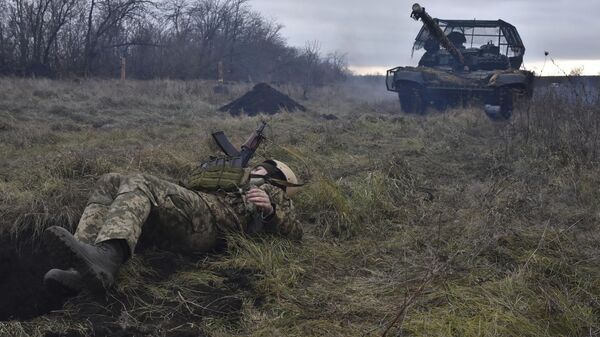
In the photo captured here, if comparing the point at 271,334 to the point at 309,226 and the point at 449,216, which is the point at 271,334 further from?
the point at 449,216

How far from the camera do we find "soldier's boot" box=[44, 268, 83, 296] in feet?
6.79

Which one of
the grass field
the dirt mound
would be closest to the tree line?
the dirt mound

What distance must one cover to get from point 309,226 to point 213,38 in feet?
85.5

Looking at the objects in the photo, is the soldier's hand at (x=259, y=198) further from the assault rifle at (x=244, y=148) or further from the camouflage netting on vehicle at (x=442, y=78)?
the camouflage netting on vehicle at (x=442, y=78)

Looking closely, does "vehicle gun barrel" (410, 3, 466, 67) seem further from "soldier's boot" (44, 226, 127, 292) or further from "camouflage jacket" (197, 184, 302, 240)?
"soldier's boot" (44, 226, 127, 292)

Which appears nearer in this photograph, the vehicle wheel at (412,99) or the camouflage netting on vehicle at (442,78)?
the camouflage netting on vehicle at (442,78)

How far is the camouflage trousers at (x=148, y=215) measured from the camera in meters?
2.39

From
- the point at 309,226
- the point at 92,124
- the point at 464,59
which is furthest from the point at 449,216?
the point at 464,59

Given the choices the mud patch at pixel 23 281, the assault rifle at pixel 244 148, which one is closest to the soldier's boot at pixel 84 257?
the mud patch at pixel 23 281

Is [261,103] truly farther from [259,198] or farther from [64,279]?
[64,279]

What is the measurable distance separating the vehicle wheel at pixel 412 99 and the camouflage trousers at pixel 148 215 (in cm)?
1051

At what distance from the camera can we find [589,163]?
515cm

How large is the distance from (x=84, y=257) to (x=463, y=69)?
40.5 ft

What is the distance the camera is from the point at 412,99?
13078 millimetres
